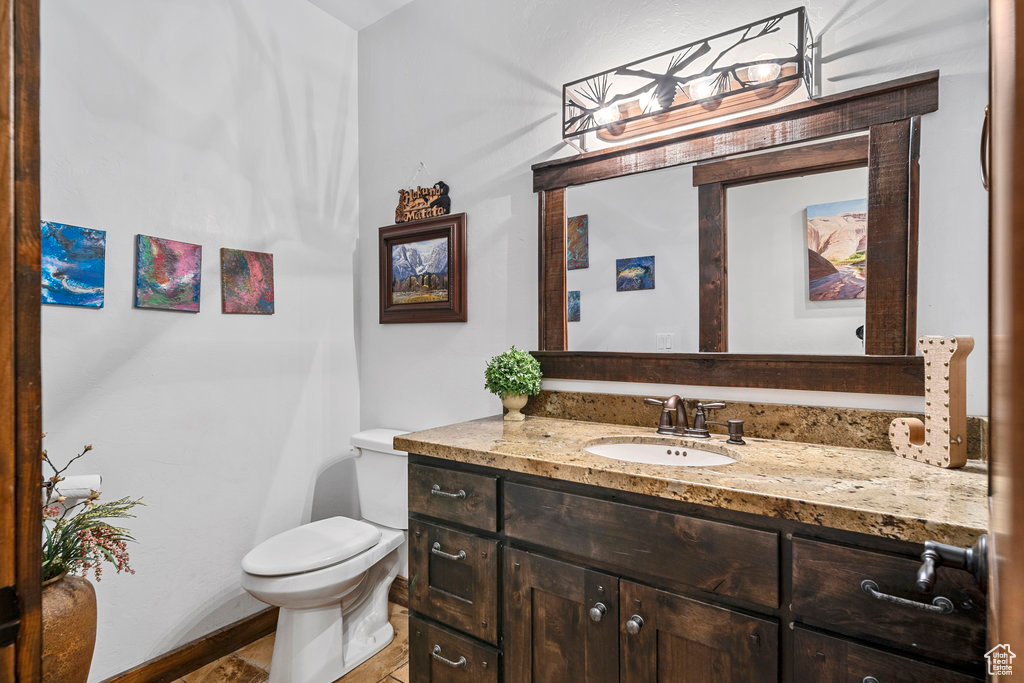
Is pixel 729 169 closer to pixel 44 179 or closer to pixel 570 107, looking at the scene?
pixel 570 107

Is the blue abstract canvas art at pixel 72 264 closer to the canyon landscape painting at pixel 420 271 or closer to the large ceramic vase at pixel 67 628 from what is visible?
the large ceramic vase at pixel 67 628

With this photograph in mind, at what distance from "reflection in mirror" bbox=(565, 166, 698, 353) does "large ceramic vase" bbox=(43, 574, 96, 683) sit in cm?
157

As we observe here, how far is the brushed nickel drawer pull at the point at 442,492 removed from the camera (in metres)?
1.42

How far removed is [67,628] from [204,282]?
4.06 ft

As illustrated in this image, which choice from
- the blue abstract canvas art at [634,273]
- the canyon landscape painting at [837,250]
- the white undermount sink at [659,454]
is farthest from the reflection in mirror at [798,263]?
the white undermount sink at [659,454]

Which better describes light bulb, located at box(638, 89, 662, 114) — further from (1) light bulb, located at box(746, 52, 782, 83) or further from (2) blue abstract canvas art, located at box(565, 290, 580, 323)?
(2) blue abstract canvas art, located at box(565, 290, 580, 323)

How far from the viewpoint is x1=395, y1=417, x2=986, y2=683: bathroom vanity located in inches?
34.2

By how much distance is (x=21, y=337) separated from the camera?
2.11ft

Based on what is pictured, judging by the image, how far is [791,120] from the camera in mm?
1452

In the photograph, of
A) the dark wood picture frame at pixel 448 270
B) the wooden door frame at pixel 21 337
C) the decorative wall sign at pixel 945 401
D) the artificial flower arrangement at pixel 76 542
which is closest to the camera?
the wooden door frame at pixel 21 337

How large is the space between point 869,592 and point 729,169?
3.88ft

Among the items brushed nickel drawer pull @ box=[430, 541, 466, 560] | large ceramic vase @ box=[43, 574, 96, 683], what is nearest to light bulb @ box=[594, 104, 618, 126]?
brushed nickel drawer pull @ box=[430, 541, 466, 560]

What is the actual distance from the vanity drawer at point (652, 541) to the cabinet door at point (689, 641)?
1.7 inches

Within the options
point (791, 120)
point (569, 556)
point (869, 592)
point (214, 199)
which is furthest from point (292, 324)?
point (869, 592)
